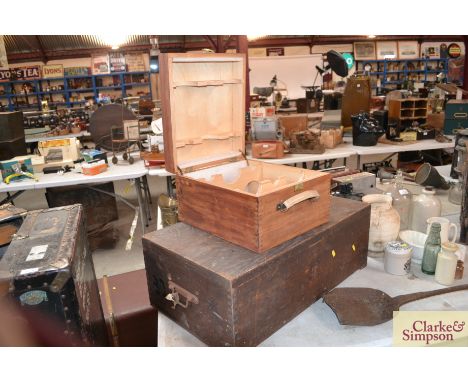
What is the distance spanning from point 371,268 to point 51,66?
12.0 meters

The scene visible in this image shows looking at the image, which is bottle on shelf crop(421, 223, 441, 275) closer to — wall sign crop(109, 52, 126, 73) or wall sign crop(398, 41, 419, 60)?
wall sign crop(109, 52, 126, 73)

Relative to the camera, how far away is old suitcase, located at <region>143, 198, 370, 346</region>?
1079 mm

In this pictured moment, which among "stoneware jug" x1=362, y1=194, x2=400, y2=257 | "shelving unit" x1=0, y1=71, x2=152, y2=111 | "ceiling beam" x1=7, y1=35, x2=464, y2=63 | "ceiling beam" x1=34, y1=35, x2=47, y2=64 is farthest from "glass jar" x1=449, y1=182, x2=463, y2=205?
"ceiling beam" x1=34, y1=35, x2=47, y2=64

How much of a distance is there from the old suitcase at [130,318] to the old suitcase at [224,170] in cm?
53

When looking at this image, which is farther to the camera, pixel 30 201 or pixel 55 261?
pixel 30 201

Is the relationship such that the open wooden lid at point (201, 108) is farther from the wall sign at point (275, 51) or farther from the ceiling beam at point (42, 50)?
the wall sign at point (275, 51)

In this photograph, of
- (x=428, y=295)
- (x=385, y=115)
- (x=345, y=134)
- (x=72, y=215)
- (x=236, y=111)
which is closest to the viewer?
(x=428, y=295)

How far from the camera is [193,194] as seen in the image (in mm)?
1362

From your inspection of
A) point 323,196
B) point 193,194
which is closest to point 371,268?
point 323,196

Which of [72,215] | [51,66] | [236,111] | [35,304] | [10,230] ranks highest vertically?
[51,66]

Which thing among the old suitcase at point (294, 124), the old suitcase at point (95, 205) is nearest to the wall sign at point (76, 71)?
the old suitcase at point (95, 205)

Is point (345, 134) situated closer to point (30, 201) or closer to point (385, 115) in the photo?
point (385, 115)

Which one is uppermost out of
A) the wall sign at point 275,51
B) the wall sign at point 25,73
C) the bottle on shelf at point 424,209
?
the wall sign at point 275,51

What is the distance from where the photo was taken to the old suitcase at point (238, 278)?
1.08m
